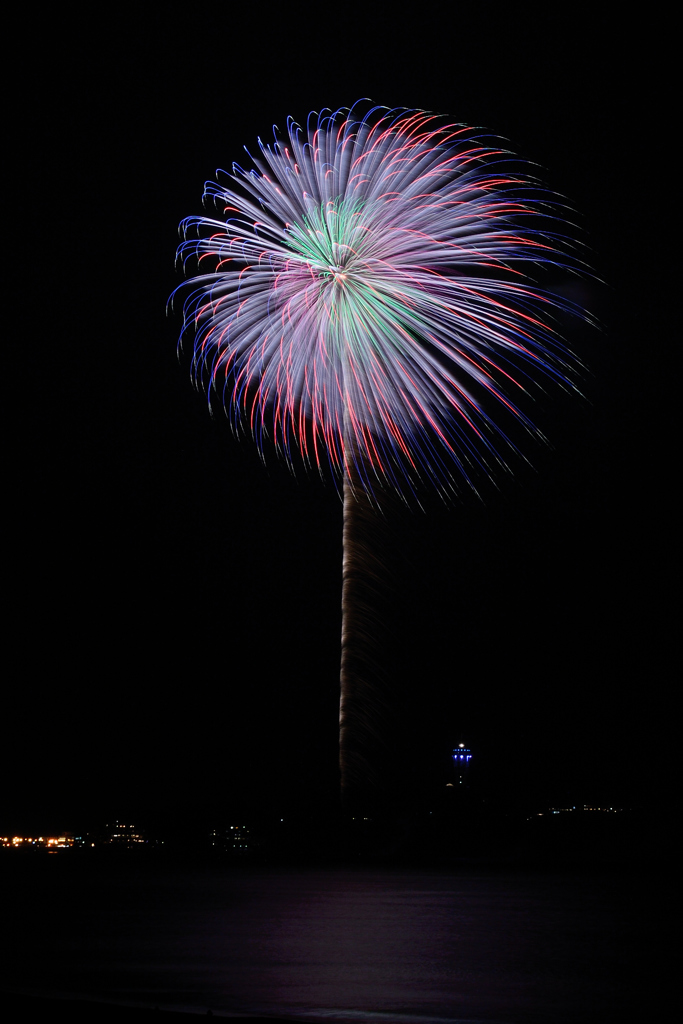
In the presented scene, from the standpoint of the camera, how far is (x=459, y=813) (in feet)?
388

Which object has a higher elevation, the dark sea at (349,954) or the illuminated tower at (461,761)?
the illuminated tower at (461,761)

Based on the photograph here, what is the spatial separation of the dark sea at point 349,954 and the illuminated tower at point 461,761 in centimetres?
12777

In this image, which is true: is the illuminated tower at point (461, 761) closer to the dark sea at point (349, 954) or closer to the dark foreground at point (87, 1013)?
the dark sea at point (349, 954)

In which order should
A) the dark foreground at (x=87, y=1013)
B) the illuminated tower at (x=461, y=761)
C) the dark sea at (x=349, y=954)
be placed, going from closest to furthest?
the dark foreground at (x=87, y=1013)
the dark sea at (x=349, y=954)
the illuminated tower at (x=461, y=761)

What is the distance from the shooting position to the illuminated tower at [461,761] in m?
164

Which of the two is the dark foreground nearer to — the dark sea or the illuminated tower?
the dark sea

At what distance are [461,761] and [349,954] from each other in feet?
499

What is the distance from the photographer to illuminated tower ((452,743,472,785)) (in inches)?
6467

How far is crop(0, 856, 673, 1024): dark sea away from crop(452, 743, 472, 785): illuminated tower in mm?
127771

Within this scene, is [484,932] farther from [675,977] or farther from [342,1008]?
[342,1008]

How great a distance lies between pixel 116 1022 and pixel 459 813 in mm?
114629

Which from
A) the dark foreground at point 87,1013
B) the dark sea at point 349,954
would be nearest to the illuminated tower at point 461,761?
the dark sea at point 349,954

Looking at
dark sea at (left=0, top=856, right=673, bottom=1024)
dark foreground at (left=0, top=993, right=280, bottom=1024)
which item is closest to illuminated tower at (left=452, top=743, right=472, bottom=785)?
dark sea at (left=0, top=856, right=673, bottom=1024)

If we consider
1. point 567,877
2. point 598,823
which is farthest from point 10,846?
point 567,877
